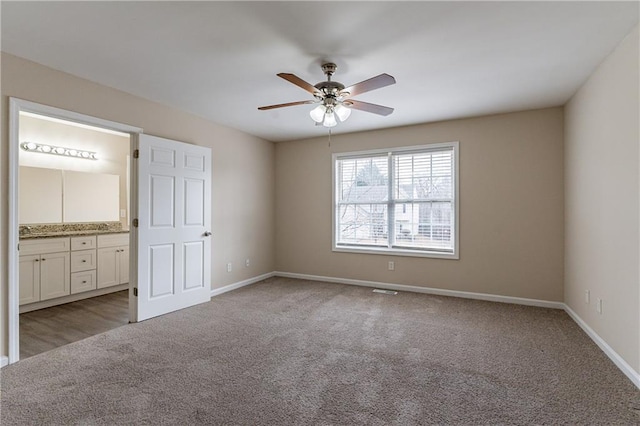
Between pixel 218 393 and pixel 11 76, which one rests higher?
pixel 11 76

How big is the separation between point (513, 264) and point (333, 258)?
8.65 feet

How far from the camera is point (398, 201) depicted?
Result: 4891mm

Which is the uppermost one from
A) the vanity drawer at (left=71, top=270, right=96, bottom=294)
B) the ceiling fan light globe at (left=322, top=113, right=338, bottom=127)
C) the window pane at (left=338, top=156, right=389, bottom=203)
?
the ceiling fan light globe at (left=322, top=113, right=338, bottom=127)

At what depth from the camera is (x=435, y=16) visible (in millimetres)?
2094

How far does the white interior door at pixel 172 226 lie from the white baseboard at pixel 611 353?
4.27m

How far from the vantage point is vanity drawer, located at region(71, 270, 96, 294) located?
435 centimetres

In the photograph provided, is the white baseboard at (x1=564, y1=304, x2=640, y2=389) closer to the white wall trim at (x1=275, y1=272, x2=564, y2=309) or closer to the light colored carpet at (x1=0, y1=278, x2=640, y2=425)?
the light colored carpet at (x1=0, y1=278, x2=640, y2=425)

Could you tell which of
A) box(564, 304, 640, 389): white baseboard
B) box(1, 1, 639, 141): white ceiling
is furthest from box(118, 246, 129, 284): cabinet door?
box(564, 304, 640, 389): white baseboard

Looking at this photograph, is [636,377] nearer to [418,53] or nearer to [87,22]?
[418,53]

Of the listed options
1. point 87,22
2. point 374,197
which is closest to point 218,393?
point 87,22

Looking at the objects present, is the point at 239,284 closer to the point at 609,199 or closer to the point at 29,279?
the point at 29,279

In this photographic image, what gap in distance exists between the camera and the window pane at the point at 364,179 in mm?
5053

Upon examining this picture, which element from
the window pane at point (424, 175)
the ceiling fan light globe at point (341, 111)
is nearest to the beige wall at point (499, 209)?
the window pane at point (424, 175)

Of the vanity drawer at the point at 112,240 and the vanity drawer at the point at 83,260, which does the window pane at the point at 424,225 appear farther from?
the vanity drawer at the point at 83,260
